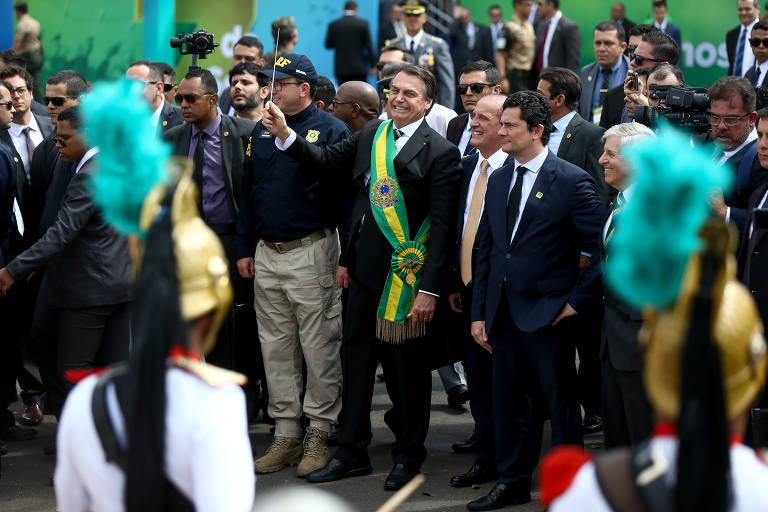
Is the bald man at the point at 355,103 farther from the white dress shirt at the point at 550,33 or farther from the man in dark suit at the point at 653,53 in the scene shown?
the white dress shirt at the point at 550,33

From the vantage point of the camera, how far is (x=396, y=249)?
Answer: 634cm

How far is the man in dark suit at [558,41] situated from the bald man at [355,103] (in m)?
6.30

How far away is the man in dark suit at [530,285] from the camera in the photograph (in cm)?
576

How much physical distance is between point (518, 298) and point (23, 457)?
132 inches

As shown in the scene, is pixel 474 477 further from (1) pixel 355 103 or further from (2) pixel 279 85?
(1) pixel 355 103

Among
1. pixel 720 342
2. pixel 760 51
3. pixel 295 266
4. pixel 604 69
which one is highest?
pixel 760 51

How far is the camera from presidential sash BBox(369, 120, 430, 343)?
632 cm

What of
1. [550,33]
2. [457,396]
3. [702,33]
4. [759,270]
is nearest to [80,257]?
[457,396]

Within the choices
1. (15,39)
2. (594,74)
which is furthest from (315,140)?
(15,39)

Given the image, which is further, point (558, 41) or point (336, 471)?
point (558, 41)

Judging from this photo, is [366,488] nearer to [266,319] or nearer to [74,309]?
[266,319]

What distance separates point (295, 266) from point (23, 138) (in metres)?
2.66

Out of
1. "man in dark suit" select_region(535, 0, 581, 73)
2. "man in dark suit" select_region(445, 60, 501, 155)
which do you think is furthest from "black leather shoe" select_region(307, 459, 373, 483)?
"man in dark suit" select_region(535, 0, 581, 73)

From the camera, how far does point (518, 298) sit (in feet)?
19.1
